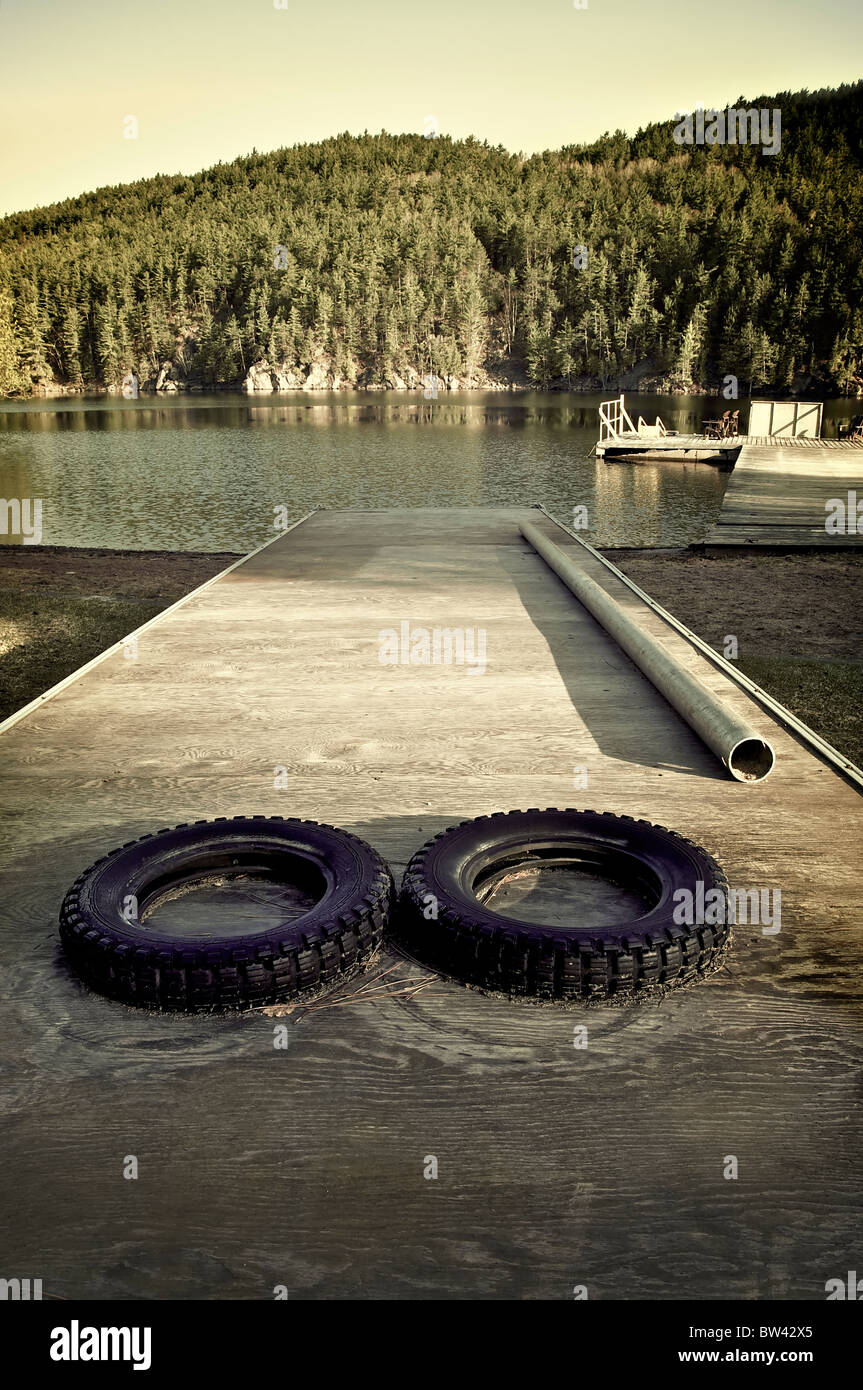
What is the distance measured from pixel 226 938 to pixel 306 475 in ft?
130

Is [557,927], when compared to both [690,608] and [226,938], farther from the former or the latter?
[690,608]

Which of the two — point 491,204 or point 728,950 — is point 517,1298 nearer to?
point 728,950

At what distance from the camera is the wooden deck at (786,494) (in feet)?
72.2

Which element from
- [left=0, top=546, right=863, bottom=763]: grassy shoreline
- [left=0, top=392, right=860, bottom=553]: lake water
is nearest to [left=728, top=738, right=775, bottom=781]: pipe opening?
[left=0, top=546, right=863, bottom=763]: grassy shoreline

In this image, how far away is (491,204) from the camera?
19750 cm

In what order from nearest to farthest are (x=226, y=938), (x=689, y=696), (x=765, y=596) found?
(x=226, y=938) → (x=689, y=696) → (x=765, y=596)

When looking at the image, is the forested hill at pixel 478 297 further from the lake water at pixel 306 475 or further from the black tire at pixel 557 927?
the black tire at pixel 557 927

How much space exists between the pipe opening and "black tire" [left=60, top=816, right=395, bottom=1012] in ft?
7.79

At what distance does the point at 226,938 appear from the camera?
3.36 meters

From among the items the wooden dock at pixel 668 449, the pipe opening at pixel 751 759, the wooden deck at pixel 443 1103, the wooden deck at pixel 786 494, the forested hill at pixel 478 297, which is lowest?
the wooden deck at pixel 443 1103

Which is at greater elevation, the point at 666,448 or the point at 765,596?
the point at 666,448

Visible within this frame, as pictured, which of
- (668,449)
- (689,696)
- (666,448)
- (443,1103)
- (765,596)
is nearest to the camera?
(443,1103)

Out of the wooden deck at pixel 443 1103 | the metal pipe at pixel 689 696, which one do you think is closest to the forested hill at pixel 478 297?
the metal pipe at pixel 689 696

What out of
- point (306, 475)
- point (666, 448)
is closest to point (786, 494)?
point (666, 448)
